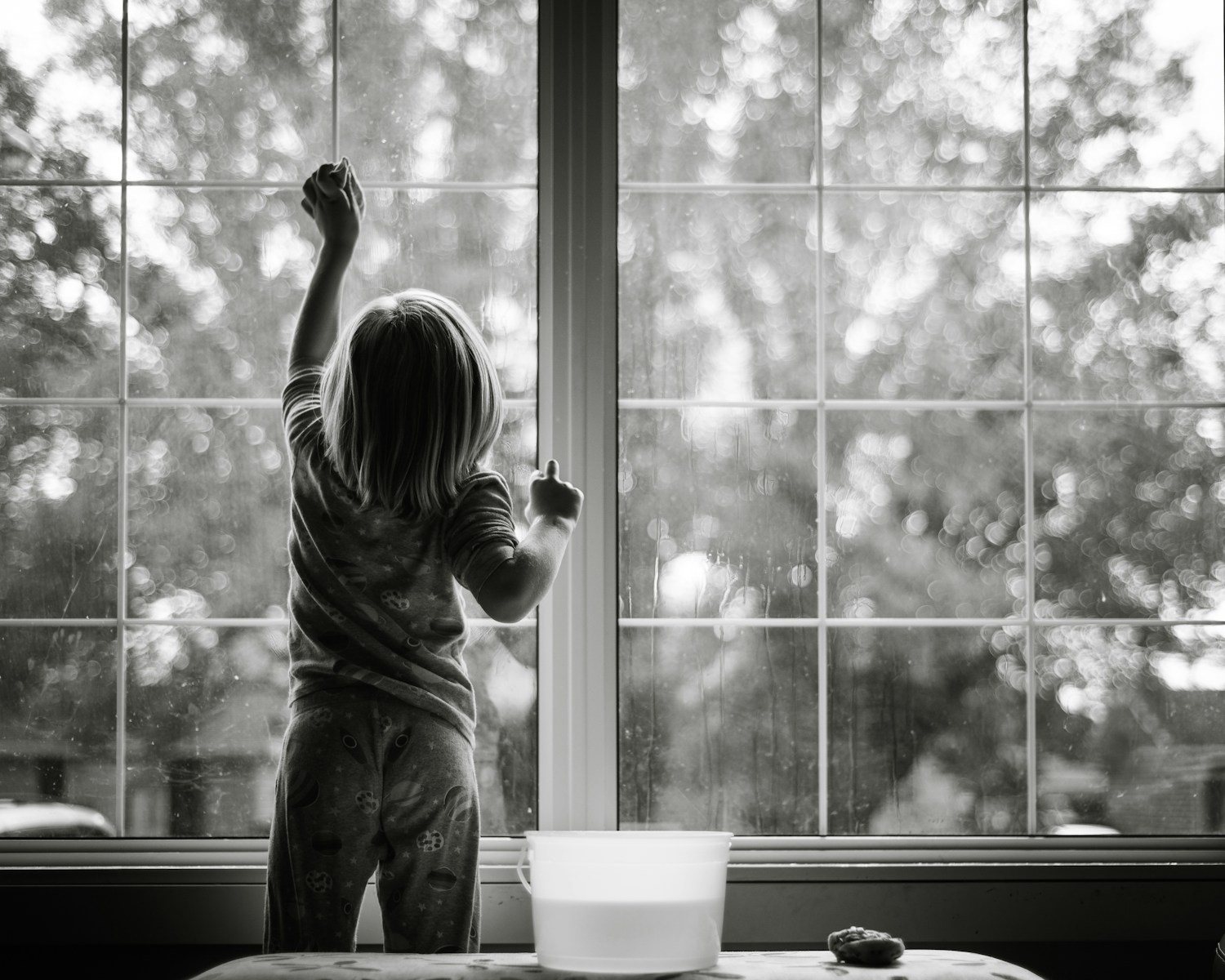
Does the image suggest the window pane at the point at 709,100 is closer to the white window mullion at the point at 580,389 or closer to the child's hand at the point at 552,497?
the white window mullion at the point at 580,389

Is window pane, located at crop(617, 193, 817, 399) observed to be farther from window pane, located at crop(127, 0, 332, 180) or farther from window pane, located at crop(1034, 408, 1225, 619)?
window pane, located at crop(127, 0, 332, 180)

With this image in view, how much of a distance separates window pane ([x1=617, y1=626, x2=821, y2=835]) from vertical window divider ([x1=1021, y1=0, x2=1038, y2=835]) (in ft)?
1.13

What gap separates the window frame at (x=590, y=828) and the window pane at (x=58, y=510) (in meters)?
0.07

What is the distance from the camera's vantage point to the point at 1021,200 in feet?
6.00

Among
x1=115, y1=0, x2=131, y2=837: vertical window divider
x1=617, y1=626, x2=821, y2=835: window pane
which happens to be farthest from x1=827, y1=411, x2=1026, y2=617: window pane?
x1=115, y1=0, x2=131, y2=837: vertical window divider

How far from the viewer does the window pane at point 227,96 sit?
1.80 metres

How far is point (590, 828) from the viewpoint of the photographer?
1744mm

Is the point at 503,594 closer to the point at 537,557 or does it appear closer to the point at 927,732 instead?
the point at 537,557

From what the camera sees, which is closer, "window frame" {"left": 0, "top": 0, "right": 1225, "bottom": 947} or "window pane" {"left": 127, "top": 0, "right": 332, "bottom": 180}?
"window frame" {"left": 0, "top": 0, "right": 1225, "bottom": 947}

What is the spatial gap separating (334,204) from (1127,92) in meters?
1.31

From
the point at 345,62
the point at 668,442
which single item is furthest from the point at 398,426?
the point at 345,62

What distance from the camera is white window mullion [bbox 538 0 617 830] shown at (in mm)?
1753

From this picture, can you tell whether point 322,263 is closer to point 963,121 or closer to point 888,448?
point 888,448

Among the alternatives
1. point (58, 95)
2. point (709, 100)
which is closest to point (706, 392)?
point (709, 100)
